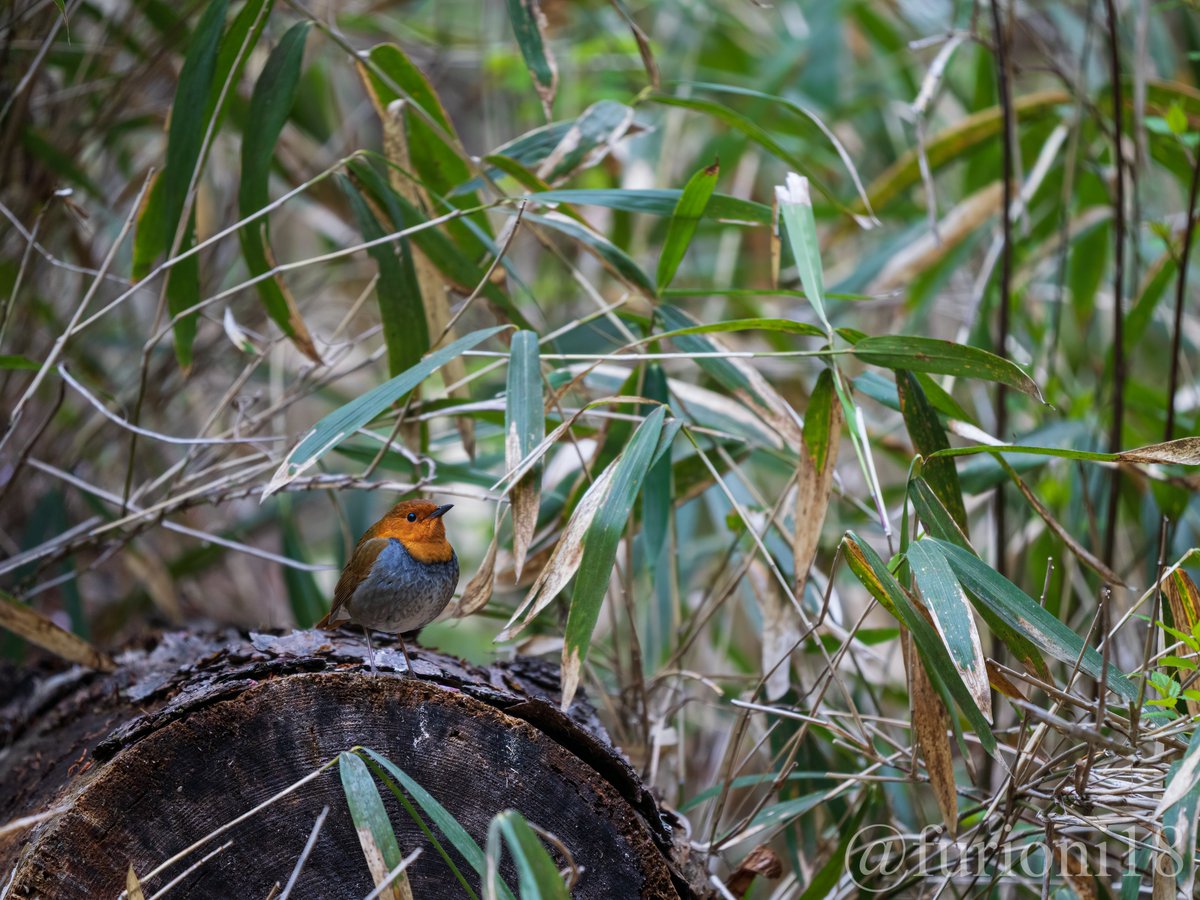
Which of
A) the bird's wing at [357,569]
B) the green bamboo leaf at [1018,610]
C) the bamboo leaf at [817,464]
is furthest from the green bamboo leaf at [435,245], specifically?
the green bamboo leaf at [1018,610]

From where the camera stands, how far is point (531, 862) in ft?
3.72

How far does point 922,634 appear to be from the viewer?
1454 millimetres

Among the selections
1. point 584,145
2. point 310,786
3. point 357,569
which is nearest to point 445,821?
point 310,786

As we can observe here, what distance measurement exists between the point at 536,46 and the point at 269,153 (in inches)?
23.4

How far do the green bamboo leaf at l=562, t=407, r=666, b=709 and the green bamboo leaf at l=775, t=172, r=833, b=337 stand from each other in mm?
353

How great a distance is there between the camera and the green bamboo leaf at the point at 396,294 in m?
2.15

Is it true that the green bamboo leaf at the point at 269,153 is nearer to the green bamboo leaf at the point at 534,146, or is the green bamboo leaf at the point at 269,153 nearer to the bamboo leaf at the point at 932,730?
the green bamboo leaf at the point at 534,146

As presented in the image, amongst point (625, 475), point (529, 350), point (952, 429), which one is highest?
point (529, 350)

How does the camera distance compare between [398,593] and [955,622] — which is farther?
[398,593]

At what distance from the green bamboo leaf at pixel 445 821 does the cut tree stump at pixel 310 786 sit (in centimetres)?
10

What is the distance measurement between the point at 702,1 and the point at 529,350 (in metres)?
3.52

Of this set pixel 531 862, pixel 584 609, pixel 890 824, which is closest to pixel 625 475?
pixel 584 609

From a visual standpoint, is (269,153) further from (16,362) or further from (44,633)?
(44,633)

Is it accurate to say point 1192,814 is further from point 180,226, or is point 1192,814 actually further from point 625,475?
point 180,226
